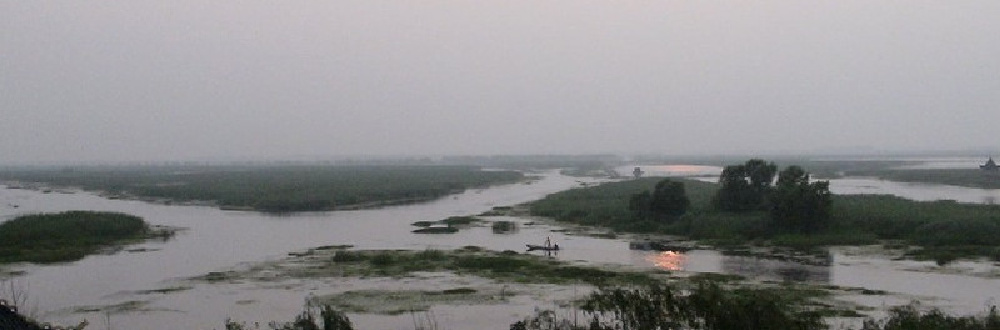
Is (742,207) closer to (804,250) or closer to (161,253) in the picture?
(804,250)

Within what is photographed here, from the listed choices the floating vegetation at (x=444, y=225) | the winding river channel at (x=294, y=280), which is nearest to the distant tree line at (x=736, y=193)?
the winding river channel at (x=294, y=280)

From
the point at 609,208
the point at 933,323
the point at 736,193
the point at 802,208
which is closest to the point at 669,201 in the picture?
the point at 736,193

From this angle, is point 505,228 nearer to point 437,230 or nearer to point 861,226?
point 437,230

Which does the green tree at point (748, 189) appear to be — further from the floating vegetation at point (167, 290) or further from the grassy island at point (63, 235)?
the grassy island at point (63, 235)

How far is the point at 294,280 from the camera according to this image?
2664 cm

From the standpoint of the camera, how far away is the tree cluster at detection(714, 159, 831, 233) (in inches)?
1399

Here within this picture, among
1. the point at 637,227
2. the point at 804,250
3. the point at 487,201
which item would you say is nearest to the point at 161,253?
the point at 637,227

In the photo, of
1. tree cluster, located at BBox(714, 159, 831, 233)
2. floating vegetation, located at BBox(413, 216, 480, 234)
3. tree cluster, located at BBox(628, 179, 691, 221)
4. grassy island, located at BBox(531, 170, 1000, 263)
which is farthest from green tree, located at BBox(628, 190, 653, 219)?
floating vegetation, located at BBox(413, 216, 480, 234)

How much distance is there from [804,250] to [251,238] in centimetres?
2558

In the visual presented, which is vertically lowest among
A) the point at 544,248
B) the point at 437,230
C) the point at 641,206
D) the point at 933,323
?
the point at 437,230

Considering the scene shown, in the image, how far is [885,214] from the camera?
3834 centimetres

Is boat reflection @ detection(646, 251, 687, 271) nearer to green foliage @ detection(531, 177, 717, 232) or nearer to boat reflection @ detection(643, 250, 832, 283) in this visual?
boat reflection @ detection(643, 250, 832, 283)

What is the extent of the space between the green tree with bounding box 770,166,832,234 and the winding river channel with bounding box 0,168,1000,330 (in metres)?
4.04

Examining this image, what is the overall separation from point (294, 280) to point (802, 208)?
21.7 meters
